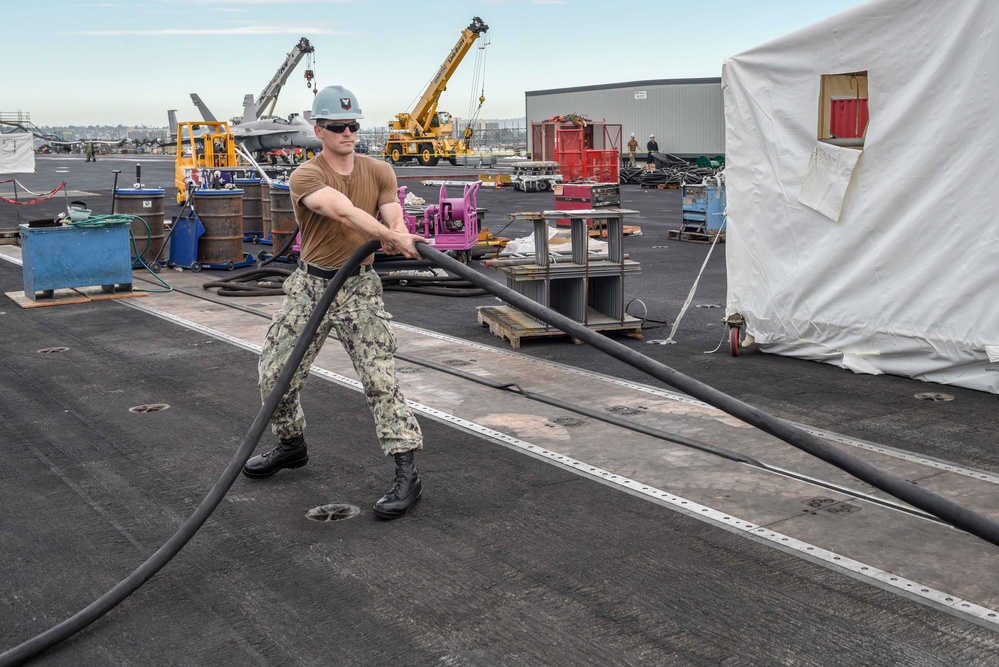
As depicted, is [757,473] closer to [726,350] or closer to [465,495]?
[465,495]

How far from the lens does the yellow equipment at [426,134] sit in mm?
57000

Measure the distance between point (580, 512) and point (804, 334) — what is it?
14.4 feet

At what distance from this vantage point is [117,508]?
5328mm

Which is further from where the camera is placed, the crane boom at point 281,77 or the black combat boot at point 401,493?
the crane boom at point 281,77

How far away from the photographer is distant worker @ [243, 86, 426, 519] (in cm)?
509

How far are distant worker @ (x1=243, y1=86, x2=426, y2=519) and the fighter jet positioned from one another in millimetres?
48090

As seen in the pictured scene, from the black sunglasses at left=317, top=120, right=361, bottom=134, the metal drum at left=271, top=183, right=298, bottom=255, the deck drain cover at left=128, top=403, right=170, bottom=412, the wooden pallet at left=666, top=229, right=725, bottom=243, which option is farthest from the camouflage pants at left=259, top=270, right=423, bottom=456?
the wooden pallet at left=666, top=229, right=725, bottom=243

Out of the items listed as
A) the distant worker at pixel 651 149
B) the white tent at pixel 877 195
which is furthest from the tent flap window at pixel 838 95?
the distant worker at pixel 651 149

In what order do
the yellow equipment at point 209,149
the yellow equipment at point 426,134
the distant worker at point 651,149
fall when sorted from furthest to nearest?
the yellow equipment at point 426,134 → the distant worker at point 651,149 → the yellow equipment at point 209,149

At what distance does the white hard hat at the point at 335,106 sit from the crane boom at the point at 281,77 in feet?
Result: 189

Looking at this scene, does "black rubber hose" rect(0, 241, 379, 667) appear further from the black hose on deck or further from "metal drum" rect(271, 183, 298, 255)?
"metal drum" rect(271, 183, 298, 255)

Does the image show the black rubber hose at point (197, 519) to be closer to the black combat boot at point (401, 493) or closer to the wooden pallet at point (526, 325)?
the black combat boot at point (401, 493)

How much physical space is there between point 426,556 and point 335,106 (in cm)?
235

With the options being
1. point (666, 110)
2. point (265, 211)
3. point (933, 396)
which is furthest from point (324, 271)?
point (666, 110)
